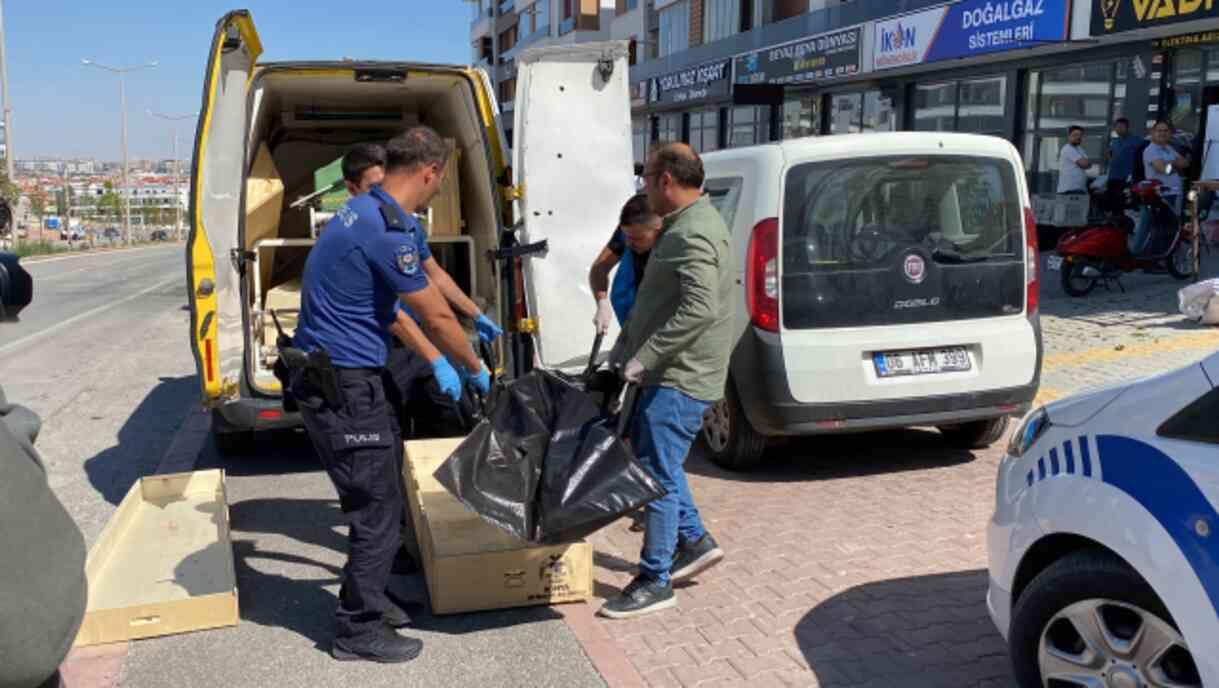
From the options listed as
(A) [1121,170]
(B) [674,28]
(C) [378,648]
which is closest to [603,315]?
(C) [378,648]

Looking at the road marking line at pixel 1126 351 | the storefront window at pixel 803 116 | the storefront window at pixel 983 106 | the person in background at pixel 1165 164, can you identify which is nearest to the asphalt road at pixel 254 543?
the road marking line at pixel 1126 351

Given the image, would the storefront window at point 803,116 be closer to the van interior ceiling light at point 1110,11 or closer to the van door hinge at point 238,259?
the van interior ceiling light at point 1110,11

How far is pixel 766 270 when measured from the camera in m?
5.41

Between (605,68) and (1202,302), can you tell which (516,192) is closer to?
(605,68)

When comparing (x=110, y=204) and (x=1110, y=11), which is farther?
(x=110, y=204)

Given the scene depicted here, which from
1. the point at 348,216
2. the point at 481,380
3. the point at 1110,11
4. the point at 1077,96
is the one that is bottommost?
the point at 481,380

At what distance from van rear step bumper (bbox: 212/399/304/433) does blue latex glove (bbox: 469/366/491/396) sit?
5.98 feet

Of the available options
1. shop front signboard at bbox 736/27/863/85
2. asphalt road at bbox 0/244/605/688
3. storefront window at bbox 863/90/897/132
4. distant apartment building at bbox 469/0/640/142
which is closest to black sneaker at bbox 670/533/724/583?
asphalt road at bbox 0/244/605/688

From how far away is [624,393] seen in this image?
4.41m

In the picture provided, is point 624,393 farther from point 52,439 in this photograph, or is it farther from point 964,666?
point 52,439

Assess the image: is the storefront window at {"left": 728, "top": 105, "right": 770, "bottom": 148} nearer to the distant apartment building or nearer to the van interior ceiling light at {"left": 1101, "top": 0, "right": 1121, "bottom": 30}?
the distant apartment building

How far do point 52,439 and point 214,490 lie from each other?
8.52ft

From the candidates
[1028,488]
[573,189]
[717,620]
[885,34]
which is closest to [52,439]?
[573,189]

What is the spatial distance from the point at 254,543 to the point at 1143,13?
13.6 metres
